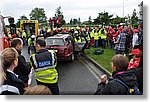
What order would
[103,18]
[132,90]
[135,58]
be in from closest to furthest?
[132,90] < [135,58] < [103,18]

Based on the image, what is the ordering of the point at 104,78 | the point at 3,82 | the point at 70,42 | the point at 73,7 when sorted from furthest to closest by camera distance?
the point at 70,42 → the point at 73,7 → the point at 104,78 → the point at 3,82

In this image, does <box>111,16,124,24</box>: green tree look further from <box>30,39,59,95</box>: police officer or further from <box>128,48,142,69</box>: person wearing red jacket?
<box>30,39,59,95</box>: police officer

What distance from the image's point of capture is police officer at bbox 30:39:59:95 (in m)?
2.92

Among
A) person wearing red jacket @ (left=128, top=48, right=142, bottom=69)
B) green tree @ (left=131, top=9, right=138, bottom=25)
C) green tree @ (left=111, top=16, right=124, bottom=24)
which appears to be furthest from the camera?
green tree @ (left=111, top=16, right=124, bottom=24)

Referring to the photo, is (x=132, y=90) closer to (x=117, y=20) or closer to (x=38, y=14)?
(x=117, y=20)

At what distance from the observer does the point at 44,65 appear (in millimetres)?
2934

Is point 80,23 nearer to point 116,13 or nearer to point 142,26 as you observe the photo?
point 116,13

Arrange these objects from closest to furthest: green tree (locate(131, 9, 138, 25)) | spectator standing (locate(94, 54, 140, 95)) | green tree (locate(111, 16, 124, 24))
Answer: spectator standing (locate(94, 54, 140, 95))
green tree (locate(131, 9, 138, 25))
green tree (locate(111, 16, 124, 24))

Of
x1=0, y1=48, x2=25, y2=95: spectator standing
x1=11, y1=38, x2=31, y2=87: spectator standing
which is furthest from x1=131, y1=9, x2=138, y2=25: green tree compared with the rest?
x1=0, y1=48, x2=25, y2=95: spectator standing

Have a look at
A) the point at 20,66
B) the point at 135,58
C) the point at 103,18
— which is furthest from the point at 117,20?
the point at 20,66

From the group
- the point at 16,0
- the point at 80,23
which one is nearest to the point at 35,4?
the point at 16,0

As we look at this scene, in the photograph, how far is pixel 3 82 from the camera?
2.31 meters

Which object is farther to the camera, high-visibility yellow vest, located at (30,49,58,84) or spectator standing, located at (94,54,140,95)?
high-visibility yellow vest, located at (30,49,58,84)

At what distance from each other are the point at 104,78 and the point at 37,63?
0.64m
